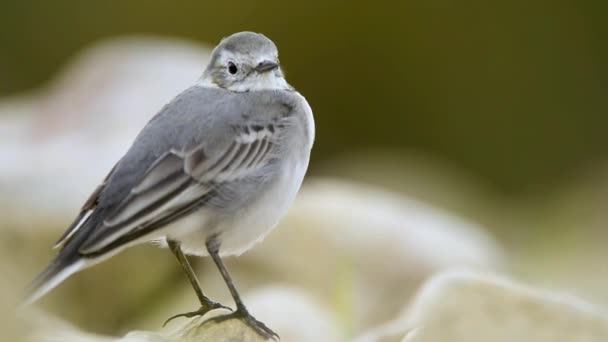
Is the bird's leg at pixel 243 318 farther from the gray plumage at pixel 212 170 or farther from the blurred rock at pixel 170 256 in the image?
the blurred rock at pixel 170 256

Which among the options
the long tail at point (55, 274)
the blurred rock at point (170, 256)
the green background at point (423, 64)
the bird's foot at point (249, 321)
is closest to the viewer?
the long tail at point (55, 274)

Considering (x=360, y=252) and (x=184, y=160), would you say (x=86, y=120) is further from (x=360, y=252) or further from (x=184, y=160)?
(x=184, y=160)

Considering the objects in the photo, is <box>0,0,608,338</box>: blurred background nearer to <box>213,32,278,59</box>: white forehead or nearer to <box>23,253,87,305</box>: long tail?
<box>213,32,278,59</box>: white forehead

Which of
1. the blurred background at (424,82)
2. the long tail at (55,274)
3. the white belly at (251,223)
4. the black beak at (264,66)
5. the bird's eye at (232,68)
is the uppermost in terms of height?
the blurred background at (424,82)

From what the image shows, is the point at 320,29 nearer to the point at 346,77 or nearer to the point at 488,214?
the point at 346,77

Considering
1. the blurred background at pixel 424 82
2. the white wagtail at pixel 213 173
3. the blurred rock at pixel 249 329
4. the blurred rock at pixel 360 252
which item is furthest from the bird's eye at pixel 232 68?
the blurred background at pixel 424 82

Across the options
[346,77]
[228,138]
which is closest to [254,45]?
[228,138]

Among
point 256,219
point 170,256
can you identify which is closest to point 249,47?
point 256,219
